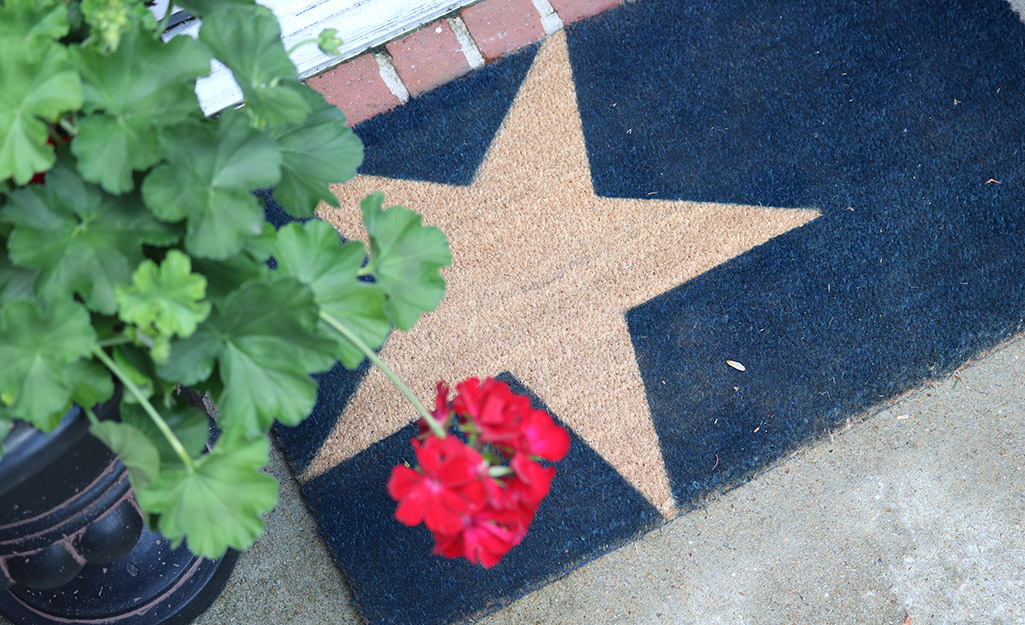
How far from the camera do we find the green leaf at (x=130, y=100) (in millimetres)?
712

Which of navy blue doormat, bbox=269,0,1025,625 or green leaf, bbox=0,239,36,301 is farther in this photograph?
navy blue doormat, bbox=269,0,1025,625

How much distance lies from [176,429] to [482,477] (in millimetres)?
317

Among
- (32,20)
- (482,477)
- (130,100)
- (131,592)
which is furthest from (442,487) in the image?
(131,592)

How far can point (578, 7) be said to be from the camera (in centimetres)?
176

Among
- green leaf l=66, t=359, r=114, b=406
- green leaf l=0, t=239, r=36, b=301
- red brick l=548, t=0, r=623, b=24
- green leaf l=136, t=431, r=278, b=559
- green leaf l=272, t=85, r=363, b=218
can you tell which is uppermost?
green leaf l=0, t=239, r=36, b=301

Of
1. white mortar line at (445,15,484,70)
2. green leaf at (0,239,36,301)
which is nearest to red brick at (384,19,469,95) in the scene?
white mortar line at (445,15,484,70)

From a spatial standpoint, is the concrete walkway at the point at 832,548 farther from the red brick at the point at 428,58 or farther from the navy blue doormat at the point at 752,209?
the red brick at the point at 428,58

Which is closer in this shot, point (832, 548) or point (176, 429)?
point (176, 429)

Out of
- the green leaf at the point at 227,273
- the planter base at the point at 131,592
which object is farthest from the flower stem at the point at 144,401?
the planter base at the point at 131,592

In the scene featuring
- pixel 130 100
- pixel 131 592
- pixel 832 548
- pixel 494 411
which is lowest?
pixel 832 548

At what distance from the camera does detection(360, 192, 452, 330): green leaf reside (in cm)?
88

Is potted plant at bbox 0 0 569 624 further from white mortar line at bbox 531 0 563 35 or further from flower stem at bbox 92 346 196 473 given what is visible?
white mortar line at bbox 531 0 563 35

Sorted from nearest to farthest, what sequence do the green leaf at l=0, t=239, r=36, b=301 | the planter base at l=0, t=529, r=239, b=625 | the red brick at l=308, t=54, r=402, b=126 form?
the green leaf at l=0, t=239, r=36, b=301
the planter base at l=0, t=529, r=239, b=625
the red brick at l=308, t=54, r=402, b=126

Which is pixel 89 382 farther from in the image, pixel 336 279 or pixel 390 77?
pixel 390 77
